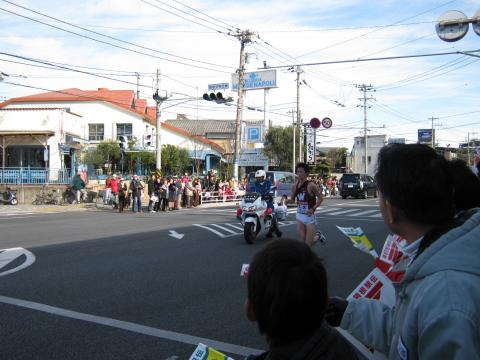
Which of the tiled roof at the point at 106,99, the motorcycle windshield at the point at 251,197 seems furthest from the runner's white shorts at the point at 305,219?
the tiled roof at the point at 106,99

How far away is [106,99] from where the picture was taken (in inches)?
1921

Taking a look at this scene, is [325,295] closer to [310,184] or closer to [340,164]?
[310,184]

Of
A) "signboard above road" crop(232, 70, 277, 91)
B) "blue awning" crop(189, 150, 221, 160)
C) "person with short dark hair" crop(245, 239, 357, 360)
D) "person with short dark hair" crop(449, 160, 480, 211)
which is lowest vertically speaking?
"person with short dark hair" crop(245, 239, 357, 360)

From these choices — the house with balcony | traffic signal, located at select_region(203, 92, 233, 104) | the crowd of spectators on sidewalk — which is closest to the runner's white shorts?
the crowd of spectators on sidewalk

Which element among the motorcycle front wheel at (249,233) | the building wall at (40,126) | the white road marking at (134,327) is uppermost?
the building wall at (40,126)

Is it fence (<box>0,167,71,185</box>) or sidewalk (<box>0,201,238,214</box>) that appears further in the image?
fence (<box>0,167,71,185</box>)

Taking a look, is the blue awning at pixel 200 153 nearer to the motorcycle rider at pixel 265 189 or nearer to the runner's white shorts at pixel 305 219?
the motorcycle rider at pixel 265 189

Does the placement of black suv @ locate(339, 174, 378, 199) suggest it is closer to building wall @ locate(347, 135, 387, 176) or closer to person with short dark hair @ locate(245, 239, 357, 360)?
building wall @ locate(347, 135, 387, 176)

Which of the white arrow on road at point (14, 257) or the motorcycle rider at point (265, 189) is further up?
the motorcycle rider at point (265, 189)

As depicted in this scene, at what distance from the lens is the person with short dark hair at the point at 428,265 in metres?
1.54

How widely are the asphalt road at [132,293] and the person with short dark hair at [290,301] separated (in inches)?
129

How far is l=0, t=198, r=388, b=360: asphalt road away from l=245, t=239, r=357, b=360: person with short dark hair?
3279 millimetres

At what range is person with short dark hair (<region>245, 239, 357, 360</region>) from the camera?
5.70ft

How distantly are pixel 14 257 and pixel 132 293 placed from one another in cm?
409
